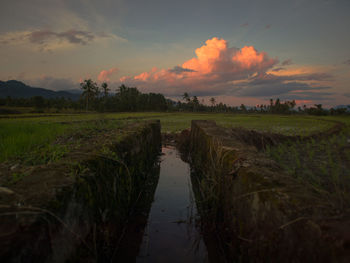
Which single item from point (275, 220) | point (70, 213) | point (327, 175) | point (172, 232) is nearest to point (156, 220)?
point (172, 232)

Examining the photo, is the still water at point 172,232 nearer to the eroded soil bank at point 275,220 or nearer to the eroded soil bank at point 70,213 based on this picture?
the eroded soil bank at point 70,213

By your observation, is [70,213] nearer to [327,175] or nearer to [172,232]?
[172,232]

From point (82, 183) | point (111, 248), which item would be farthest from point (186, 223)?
point (82, 183)

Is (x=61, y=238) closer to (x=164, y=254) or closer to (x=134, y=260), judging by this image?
(x=134, y=260)

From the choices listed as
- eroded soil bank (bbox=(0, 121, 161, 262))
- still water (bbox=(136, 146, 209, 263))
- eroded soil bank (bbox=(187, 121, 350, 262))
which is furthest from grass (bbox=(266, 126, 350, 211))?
eroded soil bank (bbox=(0, 121, 161, 262))

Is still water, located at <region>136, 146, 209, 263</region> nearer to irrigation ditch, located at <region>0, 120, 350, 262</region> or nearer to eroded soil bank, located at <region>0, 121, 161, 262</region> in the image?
irrigation ditch, located at <region>0, 120, 350, 262</region>

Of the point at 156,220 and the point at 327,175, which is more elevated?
the point at 327,175

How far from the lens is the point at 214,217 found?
3143mm

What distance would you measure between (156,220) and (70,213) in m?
2.16

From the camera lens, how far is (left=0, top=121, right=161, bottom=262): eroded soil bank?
52.0 inches

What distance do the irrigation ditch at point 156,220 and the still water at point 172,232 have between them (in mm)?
14

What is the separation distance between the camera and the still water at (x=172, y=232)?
2.75 m

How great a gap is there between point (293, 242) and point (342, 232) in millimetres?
334

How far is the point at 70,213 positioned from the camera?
1.75 meters
